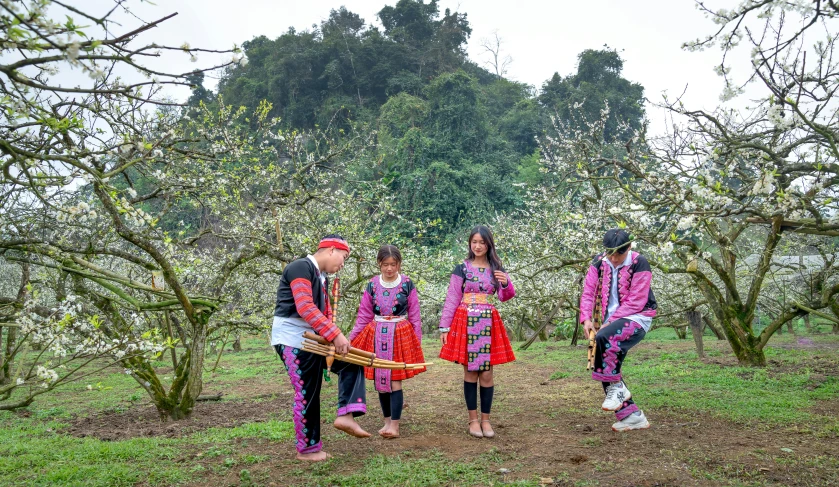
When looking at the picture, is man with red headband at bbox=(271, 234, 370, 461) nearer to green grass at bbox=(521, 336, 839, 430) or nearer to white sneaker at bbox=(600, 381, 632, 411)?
white sneaker at bbox=(600, 381, 632, 411)

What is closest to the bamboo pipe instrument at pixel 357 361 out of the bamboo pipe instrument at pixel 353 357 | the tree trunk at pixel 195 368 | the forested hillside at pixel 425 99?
the bamboo pipe instrument at pixel 353 357

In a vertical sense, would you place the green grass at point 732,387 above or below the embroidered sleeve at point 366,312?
below

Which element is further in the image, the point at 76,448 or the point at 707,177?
the point at 76,448

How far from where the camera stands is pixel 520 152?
35594 millimetres

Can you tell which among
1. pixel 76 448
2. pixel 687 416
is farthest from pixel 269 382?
pixel 687 416

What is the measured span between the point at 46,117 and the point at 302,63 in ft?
113

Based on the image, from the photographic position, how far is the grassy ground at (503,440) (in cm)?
400

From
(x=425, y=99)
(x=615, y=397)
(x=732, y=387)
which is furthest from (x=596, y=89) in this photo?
(x=615, y=397)

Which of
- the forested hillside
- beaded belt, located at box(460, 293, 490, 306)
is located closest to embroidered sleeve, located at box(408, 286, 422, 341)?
beaded belt, located at box(460, 293, 490, 306)

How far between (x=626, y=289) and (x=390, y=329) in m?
2.01

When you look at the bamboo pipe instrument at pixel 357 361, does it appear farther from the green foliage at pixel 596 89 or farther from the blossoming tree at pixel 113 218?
the green foliage at pixel 596 89

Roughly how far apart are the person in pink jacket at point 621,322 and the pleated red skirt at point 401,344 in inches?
57.6

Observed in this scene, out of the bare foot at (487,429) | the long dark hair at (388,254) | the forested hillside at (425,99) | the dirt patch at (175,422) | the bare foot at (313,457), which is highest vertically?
the forested hillside at (425,99)

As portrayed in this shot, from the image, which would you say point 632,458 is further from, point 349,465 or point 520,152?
point 520,152
